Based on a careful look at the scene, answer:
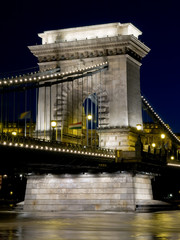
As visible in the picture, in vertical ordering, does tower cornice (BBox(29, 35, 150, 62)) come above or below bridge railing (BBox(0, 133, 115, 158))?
above

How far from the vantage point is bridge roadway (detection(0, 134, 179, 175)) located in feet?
136

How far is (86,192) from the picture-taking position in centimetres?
5875

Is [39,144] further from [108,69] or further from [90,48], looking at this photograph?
[90,48]

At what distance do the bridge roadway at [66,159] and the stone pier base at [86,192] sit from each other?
1134 mm

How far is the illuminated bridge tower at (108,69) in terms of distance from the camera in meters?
61.8

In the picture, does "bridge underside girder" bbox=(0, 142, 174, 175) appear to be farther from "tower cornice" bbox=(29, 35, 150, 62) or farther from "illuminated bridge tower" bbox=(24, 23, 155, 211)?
"tower cornice" bbox=(29, 35, 150, 62)

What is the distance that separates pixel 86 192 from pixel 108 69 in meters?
14.9

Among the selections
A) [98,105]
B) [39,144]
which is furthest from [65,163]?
[98,105]

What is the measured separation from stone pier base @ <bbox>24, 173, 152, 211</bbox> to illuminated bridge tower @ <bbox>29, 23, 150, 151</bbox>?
431cm

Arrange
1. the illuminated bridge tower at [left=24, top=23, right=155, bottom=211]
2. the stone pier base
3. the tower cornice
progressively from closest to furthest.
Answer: the stone pier base → the illuminated bridge tower at [left=24, top=23, right=155, bottom=211] → the tower cornice

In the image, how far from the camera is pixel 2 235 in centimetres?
2708

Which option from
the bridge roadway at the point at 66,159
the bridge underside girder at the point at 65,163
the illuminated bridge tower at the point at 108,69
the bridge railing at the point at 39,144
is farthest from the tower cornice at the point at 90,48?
the bridge railing at the point at 39,144

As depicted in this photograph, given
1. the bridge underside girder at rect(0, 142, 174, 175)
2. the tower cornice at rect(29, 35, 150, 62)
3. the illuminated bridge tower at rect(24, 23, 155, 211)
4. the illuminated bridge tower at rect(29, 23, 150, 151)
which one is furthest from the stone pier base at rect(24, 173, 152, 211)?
the tower cornice at rect(29, 35, 150, 62)

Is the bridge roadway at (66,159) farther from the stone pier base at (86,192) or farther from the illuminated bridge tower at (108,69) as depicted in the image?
the illuminated bridge tower at (108,69)
